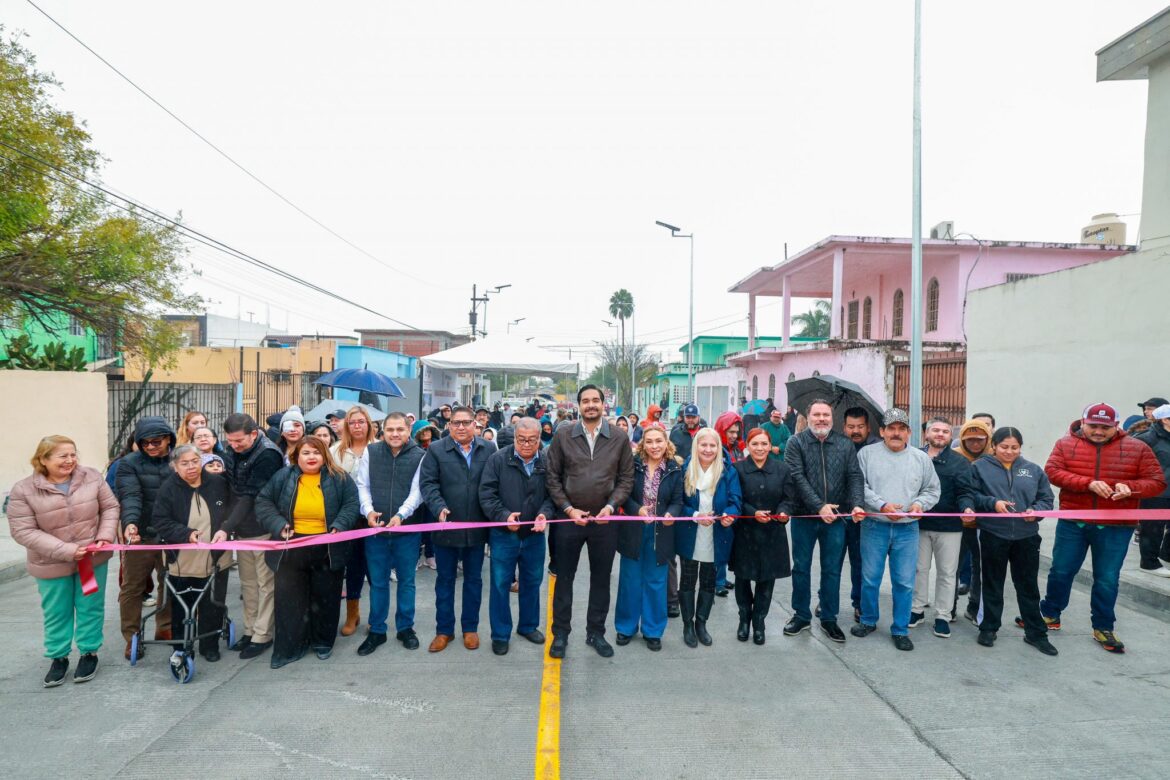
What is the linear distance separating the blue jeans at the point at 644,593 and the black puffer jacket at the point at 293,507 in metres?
2.12

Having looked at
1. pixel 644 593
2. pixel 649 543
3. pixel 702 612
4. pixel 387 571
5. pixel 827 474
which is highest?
pixel 827 474

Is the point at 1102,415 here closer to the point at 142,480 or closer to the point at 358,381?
the point at 142,480

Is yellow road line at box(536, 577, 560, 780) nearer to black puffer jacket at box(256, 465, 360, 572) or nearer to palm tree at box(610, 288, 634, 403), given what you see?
black puffer jacket at box(256, 465, 360, 572)

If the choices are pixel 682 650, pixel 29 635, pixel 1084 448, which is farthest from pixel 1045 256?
pixel 29 635

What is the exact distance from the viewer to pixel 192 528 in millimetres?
5070

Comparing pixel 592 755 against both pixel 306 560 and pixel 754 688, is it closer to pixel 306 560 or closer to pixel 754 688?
pixel 754 688

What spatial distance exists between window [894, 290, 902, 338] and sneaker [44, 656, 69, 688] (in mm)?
22718

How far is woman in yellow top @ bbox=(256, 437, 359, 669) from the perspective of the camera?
16.7ft

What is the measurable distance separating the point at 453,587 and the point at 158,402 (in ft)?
37.5

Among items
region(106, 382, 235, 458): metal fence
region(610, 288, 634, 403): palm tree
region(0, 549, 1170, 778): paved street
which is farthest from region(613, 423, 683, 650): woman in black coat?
region(610, 288, 634, 403): palm tree

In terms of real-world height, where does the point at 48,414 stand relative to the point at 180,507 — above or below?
above

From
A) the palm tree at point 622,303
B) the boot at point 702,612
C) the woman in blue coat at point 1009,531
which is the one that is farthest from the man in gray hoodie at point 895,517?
the palm tree at point 622,303

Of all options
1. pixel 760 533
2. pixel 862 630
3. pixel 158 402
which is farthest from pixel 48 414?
pixel 862 630

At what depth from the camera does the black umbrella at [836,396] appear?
714 cm
